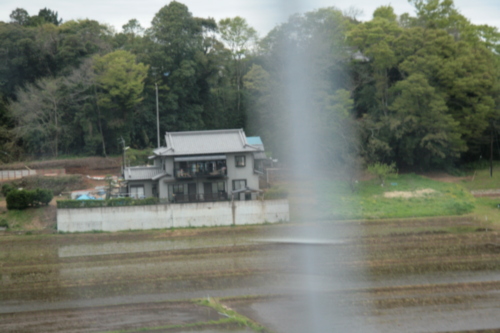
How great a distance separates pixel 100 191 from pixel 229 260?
10235 mm

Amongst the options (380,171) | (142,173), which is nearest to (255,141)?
(380,171)

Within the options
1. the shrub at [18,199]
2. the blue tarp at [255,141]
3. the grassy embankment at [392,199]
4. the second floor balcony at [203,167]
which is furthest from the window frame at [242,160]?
the shrub at [18,199]

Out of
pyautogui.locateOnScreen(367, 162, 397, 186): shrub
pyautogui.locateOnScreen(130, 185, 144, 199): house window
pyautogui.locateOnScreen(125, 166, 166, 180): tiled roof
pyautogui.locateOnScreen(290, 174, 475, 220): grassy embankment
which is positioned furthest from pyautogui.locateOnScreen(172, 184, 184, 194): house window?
pyautogui.locateOnScreen(367, 162, 397, 186): shrub

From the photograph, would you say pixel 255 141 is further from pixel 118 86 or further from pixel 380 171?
pixel 118 86

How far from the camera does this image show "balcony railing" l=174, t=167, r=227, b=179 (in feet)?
77.2

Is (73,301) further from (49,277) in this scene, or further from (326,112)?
(326,112)

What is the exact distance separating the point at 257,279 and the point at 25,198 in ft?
39.5

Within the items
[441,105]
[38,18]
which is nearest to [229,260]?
[441,105]

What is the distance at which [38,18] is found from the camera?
38750 mm

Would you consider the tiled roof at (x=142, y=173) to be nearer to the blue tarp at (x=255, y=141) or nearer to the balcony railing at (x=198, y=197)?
the balcony railing at (x=198, y=197)

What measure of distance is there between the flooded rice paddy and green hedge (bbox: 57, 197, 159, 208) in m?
1.17

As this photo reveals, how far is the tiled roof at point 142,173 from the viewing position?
23914mm

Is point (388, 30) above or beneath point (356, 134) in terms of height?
above

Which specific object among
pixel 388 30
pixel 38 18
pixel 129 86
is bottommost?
pixel 129 86
